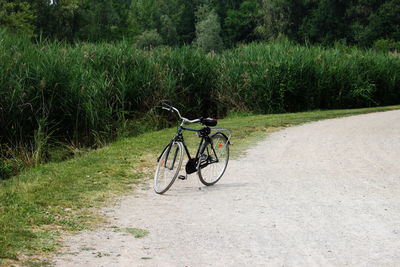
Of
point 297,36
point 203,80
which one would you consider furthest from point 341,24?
point 203,80

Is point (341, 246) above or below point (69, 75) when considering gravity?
below

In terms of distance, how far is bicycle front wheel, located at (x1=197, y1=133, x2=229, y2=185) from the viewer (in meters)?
8.88

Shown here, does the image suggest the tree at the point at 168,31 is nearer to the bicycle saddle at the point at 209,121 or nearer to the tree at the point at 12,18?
the tree at the point at 12,18

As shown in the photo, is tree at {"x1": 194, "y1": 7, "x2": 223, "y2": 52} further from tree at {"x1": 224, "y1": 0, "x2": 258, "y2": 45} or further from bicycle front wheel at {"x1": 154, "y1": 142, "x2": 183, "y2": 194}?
bicycle front wheel at {"x1": 154, "y1": 142, "x2": 183, "y2": 194}

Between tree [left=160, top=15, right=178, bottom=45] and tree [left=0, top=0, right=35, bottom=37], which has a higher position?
tree [left=0, top=0, right=35, bottom=37]

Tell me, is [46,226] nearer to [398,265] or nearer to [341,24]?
[398,265]

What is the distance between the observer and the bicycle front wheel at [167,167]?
846 cm

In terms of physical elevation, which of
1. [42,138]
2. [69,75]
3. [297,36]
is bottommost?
[297,36]

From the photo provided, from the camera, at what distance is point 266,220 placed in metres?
6.98

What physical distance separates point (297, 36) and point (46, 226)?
79.1 m

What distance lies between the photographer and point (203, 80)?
2000cm

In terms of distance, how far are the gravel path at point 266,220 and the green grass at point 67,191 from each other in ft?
1.11

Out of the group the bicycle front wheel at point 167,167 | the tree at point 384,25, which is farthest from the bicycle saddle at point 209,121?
the tree at point 384,25

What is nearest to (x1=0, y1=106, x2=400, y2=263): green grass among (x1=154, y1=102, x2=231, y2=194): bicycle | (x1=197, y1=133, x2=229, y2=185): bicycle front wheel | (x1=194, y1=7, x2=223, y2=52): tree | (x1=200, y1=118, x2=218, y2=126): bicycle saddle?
(x1=154, y1=102, x2=231, y2=194): bicycle
